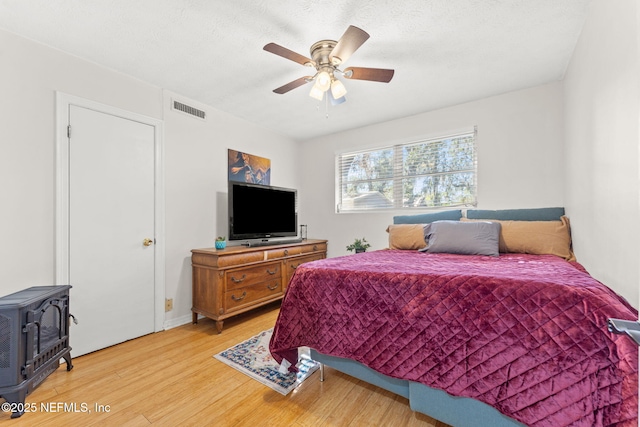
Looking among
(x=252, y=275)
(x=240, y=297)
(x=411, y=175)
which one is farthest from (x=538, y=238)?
(x=240, y=297)

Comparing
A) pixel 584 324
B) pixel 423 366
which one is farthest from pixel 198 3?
pixel 584 324

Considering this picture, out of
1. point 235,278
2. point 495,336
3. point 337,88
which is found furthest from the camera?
point 235,278

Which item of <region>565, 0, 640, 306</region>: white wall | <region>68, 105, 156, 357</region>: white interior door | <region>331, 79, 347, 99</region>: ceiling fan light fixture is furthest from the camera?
<region>68, 105, 156, 357</region>: white interior door

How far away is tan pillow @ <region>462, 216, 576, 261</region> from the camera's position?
7.70 ft

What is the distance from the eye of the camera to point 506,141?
3.03m

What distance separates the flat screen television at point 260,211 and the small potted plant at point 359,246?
0.84 m

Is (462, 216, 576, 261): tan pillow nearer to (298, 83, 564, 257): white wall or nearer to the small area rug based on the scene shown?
(298, 83, 564, 257): white wall

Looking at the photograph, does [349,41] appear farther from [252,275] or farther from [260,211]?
[252,275]

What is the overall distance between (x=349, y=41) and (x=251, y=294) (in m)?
2.56

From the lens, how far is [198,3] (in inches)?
68.0

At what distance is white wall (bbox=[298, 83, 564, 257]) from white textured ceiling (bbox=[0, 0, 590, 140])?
8.1 inches

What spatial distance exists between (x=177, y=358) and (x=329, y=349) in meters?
1.39

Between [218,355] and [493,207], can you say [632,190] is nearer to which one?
[493,207]

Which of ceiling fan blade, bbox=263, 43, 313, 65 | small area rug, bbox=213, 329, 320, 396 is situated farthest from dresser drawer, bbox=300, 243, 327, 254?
ceiling fan blade, bbox=263, 43, 313, 65
